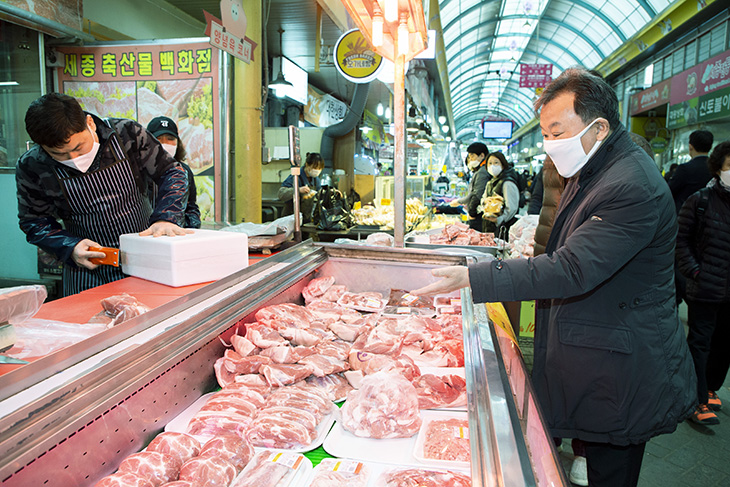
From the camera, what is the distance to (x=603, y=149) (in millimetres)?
1900

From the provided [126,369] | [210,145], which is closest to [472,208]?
[210,145]

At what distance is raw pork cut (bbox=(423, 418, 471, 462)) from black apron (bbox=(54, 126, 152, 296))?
2328 mm

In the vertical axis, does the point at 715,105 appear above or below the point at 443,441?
above

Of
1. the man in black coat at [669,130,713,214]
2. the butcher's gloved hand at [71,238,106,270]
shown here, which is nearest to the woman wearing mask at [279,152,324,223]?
the man in black coat at [669,130,713,214]

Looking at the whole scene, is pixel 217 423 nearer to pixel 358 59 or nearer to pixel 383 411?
pixel 383 411

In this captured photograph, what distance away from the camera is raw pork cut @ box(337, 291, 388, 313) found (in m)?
2.86

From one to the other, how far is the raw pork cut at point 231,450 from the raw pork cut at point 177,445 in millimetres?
35

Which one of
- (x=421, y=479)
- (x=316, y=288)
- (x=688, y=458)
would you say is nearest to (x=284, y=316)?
(x=316, y=288)

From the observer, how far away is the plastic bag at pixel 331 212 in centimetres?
708

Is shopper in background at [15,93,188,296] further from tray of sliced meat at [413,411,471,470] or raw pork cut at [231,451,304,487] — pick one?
tray of sliced meat at [413,411,471,470]

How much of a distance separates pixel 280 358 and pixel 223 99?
441 cm

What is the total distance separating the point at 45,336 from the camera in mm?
1496

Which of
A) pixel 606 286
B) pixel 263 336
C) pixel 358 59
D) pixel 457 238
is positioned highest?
pixel 358 59

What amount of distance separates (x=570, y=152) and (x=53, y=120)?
8.02 feet
